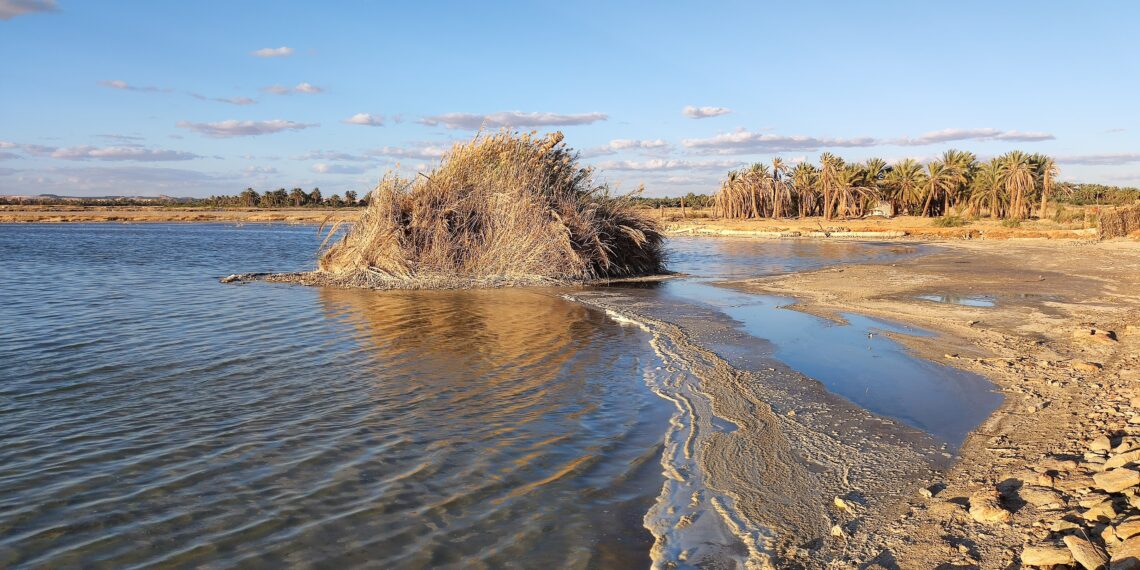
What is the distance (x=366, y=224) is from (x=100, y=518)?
15787mm

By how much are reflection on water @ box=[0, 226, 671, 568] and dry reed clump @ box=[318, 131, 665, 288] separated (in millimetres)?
6561

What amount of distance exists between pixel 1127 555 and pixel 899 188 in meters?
68.1

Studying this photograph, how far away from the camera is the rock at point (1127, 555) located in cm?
334

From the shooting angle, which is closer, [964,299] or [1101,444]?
[1101,444]

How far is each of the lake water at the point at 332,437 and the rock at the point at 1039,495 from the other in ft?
4.86

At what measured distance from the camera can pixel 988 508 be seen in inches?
168

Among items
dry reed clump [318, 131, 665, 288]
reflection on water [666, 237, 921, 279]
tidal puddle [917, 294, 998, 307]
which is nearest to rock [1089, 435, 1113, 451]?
tidal puddle [917, 294, 998, 307]

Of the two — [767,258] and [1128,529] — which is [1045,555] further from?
[767,258]

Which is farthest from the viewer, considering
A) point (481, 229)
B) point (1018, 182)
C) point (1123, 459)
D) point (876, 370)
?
point (1018, 182)

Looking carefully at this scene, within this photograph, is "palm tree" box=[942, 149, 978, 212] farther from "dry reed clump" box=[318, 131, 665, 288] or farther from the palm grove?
"dry reed clump" box=[318, 131, 665, 288]

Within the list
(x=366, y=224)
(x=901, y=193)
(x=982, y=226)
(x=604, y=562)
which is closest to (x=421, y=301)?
(x=366, y=224)

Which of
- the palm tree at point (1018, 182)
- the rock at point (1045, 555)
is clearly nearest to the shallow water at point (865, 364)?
the rock at point (1045, 555)

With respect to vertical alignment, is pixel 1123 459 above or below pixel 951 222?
below

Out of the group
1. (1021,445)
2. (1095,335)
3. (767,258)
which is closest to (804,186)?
(767,258)
